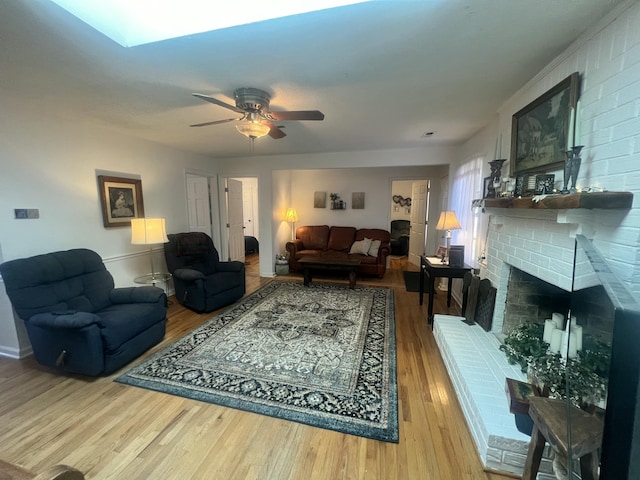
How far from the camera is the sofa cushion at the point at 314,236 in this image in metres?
5.78

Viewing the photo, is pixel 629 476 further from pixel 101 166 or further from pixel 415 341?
pixel 101 166

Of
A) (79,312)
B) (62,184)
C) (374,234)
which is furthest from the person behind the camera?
(374,234)

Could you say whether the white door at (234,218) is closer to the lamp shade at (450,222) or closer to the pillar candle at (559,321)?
the lamp shade at (450,222)

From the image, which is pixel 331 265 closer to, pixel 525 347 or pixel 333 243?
pixel 333 243

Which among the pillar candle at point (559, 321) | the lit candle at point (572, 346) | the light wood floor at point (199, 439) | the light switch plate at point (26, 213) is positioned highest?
the light switch plate at point (26, 213)

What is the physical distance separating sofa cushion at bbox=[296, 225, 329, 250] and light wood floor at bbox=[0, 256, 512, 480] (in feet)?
12.7

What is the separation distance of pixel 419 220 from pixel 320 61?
495cm

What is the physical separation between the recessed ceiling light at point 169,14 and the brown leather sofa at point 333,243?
13.1ft

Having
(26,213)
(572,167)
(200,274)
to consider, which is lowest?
(200,274)

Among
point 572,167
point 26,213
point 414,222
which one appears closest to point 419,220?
point 414,222

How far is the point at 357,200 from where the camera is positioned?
6.02m

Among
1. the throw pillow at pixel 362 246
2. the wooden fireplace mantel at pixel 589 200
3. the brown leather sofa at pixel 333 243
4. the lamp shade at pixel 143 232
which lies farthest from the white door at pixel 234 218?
the wooden fireplace mantel at pixel 589 200

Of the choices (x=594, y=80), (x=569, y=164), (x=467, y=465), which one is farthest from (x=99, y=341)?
(x=594, y=80)

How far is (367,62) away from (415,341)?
8.23 ft
